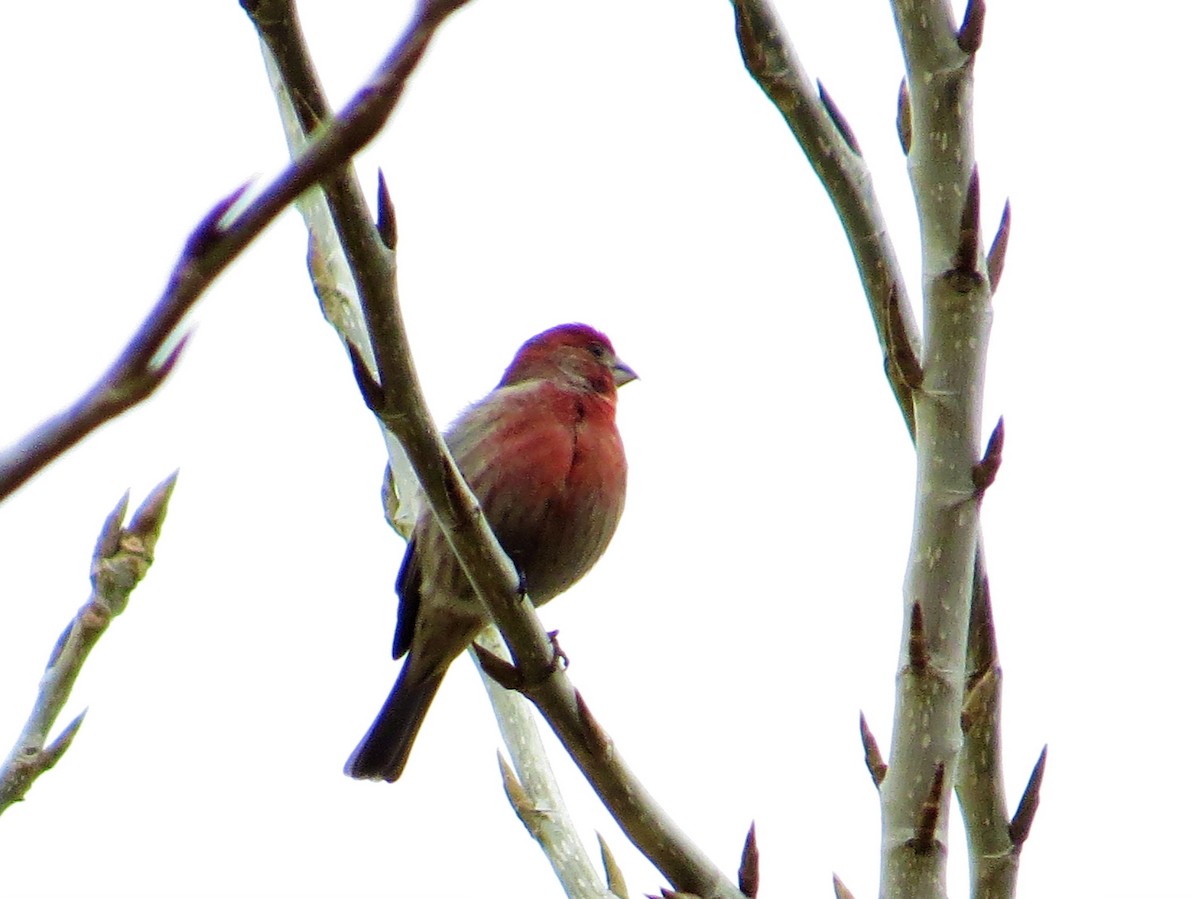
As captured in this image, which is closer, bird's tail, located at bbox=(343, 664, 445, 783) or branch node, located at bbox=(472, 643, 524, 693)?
branch node, located at bbox=(472, 643, 524, 693)

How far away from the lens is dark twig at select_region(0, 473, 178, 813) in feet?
10.0


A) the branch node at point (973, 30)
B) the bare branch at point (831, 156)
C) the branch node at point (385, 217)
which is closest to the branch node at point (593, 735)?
the bare branch at point (831, 156)

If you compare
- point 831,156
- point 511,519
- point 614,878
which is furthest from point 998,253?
point 511,519

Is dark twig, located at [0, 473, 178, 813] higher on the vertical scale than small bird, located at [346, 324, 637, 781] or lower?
lower

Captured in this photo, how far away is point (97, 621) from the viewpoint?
11.0 ft

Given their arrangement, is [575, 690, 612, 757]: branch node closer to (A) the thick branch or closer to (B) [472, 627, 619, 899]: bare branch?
(B) [472, 627, 619, 899]: bare branch

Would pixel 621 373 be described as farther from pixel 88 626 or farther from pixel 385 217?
pixel 385 217

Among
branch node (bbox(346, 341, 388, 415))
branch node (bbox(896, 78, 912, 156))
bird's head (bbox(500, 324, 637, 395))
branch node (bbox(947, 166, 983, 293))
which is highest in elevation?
bird's head (bbox(500, 324, 637, 395))

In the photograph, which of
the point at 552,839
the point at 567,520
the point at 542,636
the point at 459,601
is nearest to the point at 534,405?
the point at 567,520

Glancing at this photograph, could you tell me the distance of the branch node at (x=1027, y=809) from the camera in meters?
3.16

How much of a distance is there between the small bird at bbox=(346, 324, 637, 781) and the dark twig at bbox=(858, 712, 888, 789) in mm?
2443

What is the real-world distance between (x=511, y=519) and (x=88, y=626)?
9.26 feet

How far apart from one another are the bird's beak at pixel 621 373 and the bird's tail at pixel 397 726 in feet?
5.38

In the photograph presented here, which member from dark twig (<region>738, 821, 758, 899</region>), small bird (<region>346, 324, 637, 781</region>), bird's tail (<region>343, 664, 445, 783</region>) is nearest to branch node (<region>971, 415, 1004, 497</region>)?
dark twig (<region>738, 821, 758, 899</region>)
